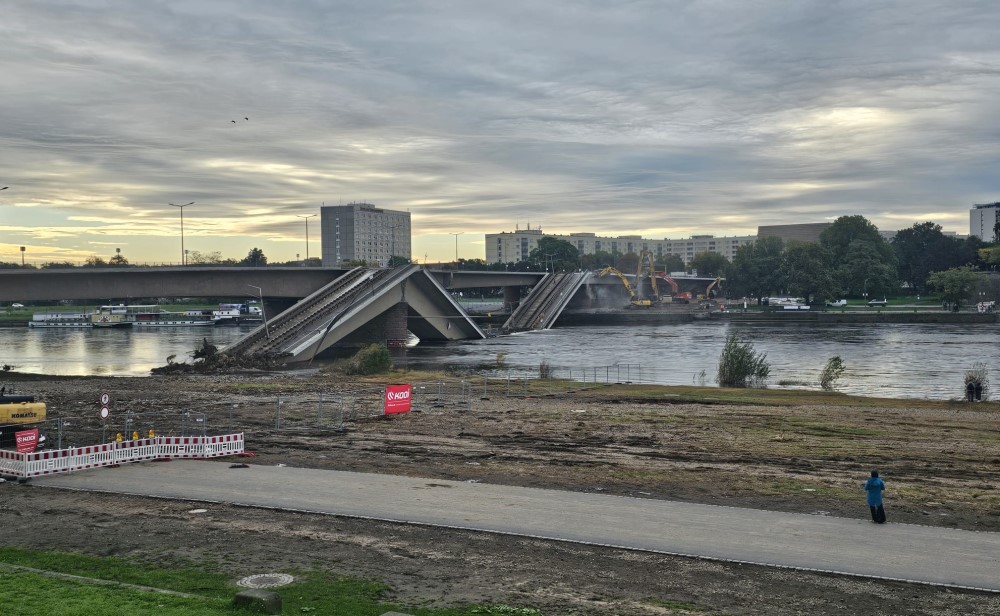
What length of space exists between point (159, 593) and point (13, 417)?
2016cm

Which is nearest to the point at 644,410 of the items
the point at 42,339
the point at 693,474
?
the point at 693,474

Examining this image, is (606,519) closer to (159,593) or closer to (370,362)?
(159,593)

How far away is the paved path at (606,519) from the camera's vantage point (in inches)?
683

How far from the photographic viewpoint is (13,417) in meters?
31.2

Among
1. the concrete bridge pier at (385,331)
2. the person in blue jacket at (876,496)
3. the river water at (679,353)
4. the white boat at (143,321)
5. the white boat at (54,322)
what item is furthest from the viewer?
the white boat at (54,322)

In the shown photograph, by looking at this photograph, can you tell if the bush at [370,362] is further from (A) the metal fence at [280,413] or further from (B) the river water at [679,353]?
(B) the river water at [679,353]

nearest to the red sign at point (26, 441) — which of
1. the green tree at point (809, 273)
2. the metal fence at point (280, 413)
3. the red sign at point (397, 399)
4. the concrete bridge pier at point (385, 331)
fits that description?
the metal fence at point (280, 413)

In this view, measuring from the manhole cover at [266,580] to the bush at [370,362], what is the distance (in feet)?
168

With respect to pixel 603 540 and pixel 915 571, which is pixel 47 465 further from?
pixel 915 571

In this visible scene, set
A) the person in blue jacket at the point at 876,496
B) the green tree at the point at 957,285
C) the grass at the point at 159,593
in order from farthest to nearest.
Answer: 1. the green tree at the point at 957,285
2. the person in blue jacket at the point at 876,496
3. the grass at the point at 159,593

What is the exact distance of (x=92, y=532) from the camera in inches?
776

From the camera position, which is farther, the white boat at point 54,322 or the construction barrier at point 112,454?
the white boat at point 54,322

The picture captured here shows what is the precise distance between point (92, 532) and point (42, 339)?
127 m

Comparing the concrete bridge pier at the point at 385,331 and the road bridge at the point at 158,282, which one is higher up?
the road bridge at the point at 158,282
